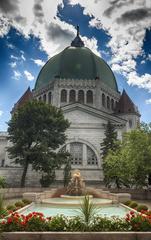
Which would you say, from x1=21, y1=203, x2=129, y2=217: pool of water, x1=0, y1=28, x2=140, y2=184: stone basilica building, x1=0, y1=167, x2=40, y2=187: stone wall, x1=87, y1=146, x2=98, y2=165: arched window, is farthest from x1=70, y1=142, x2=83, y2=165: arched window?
x1=21, y1=203, x2=129, y2=217: pool of water

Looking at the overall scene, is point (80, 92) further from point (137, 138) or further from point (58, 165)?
point (137, 138)

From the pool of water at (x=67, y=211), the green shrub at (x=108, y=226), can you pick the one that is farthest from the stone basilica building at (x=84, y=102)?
the green shrub at (x=108, y=226)

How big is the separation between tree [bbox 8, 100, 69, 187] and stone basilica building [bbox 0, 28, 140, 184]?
7.92m

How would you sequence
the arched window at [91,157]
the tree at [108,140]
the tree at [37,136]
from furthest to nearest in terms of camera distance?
the arched window at [91,157] → the tree at [108,140] → the tree at [37,136]

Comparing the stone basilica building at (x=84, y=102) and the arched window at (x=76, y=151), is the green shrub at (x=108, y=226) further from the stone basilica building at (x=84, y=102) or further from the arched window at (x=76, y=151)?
the arched window at (x=76, y=151)

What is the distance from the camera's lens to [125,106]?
5456 cm

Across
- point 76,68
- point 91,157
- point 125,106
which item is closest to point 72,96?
point 76,68

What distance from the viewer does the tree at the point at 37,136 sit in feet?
111

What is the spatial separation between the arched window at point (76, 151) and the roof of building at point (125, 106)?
14.8 m

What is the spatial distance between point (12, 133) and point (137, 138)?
19774mm

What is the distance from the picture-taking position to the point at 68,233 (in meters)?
6.63

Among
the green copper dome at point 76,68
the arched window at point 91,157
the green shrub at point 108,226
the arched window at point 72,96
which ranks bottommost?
the green shrub at point 108,226

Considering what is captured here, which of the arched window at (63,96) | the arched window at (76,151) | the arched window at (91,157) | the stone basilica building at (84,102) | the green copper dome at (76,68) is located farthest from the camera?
the green copper dome at (76,68)

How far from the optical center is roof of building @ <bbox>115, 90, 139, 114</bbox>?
53719mm
